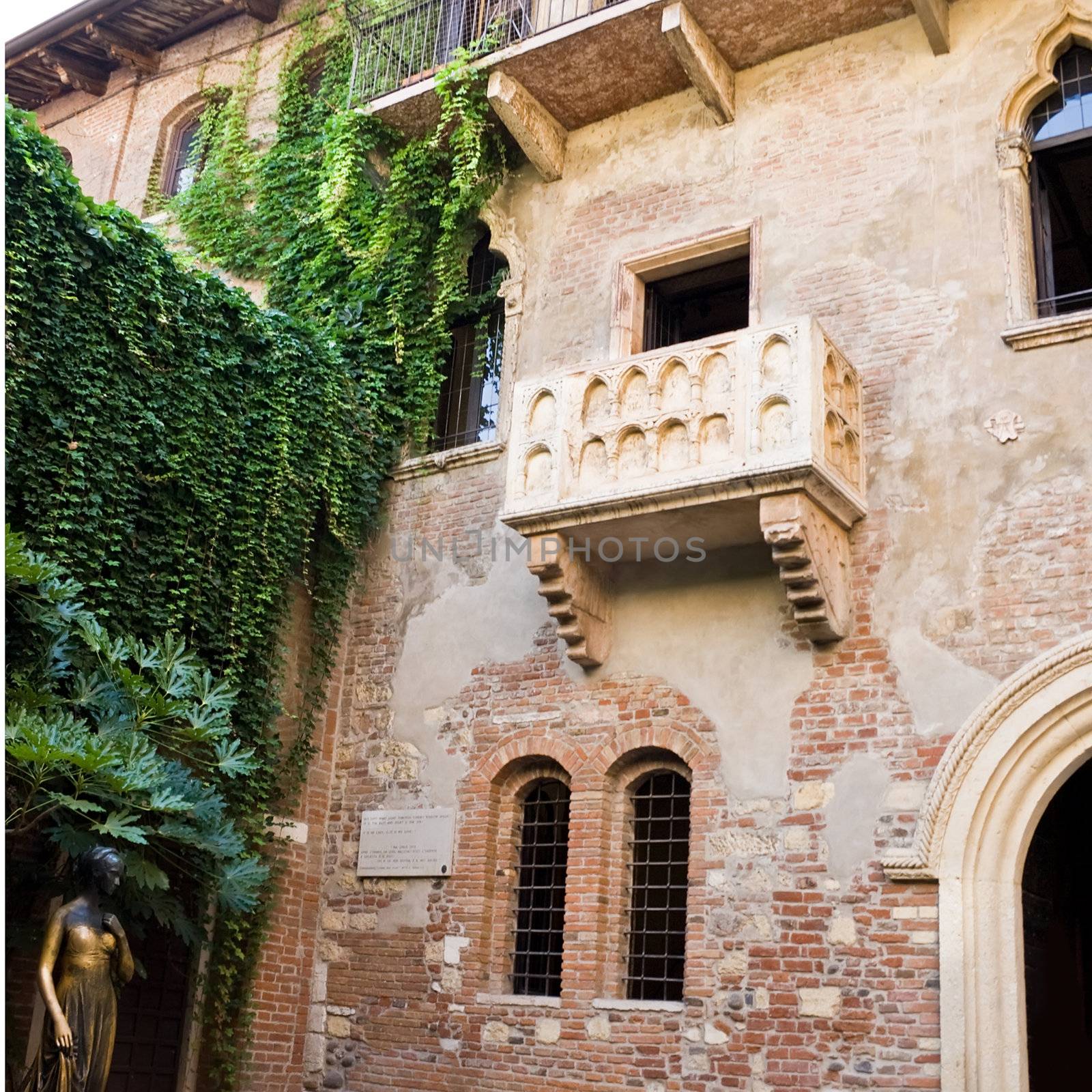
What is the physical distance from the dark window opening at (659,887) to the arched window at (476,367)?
3537 millimetres

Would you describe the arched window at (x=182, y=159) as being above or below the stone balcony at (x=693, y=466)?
above

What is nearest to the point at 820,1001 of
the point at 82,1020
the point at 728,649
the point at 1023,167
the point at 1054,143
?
the point at 728,649

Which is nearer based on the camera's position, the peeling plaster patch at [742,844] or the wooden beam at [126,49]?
the peeling plaster patch at [742,844]

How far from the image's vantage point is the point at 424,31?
1191cm

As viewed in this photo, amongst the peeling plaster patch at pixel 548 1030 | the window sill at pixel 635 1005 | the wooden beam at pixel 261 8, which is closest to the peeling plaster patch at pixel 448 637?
the peeling plaster patch at pixel 548 1030

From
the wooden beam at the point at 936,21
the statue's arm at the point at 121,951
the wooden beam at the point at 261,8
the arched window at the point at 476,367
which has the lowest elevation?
the statue's arm at the point at 121,951

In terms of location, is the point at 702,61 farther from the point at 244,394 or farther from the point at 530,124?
the point at 244,394

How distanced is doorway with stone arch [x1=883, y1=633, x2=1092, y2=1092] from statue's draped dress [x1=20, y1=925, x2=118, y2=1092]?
183 inches

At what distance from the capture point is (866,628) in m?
8.45

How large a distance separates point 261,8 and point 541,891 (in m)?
10.7

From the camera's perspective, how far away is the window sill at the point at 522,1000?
8.87 metres

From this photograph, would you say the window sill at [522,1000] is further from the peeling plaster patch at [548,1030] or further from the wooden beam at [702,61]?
the wooden beam at [702,61]

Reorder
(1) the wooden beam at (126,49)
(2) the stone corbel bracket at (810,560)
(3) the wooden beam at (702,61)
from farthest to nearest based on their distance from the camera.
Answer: (1) the wooden beam at (126,49) < (3) the wooden beam at (702,61) < (2) the stone corbel bracket at (810,560)

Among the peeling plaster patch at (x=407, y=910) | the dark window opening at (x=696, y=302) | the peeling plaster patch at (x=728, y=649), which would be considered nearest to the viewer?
the peeling plaster patch at (x=728, y=649)
